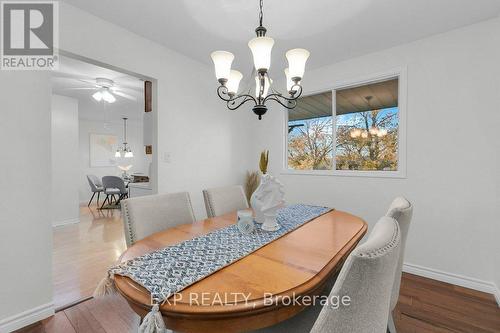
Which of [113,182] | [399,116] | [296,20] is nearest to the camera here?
[296,20]

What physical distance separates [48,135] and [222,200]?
1.44m

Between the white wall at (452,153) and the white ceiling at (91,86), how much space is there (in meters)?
3.46

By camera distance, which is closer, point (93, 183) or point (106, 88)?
point (106, 88)

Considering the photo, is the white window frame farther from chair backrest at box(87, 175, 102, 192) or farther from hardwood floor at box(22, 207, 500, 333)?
chair backrest at box(87, 175, 102, 192)

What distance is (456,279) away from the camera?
216cm

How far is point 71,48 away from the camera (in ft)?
5.94

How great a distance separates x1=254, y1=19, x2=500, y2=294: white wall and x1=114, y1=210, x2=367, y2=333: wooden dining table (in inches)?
64.0

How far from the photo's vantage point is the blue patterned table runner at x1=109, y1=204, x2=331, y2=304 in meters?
0.81

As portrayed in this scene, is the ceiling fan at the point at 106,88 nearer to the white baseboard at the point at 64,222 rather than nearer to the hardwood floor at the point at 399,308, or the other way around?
the white baseboard at the point at 64,222

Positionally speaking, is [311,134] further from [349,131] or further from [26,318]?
Answer: [26,318]

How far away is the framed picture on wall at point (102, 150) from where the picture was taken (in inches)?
265

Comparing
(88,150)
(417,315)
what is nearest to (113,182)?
(88,150)

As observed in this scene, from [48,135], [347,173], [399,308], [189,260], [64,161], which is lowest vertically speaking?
[399,308]

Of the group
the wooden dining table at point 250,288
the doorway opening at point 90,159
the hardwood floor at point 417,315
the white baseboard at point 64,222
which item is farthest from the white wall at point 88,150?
the wooden dining table at point 250,288
